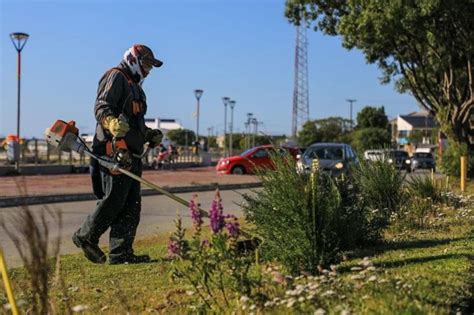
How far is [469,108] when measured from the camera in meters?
23.1

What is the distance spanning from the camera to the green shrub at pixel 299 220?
15.6 ft

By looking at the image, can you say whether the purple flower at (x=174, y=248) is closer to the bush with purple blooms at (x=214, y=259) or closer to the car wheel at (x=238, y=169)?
the bush with purple blooms at (x=214, y=259)

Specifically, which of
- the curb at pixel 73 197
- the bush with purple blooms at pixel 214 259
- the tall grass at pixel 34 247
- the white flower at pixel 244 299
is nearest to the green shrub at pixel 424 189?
the curb at pixel 73 197

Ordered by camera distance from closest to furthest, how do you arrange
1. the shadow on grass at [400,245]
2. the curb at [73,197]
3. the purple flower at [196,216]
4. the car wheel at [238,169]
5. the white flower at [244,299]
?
the white flower at [244,299] → the purple flower at [196,216] → the shadow on grass at [400,245] → the curb at [73,197] → the car wheel at [238,169]

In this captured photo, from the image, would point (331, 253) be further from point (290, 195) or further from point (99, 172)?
point (99, 172)

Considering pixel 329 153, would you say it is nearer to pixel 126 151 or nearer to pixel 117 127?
pixel 126 151

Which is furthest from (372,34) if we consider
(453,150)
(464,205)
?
(464,205)

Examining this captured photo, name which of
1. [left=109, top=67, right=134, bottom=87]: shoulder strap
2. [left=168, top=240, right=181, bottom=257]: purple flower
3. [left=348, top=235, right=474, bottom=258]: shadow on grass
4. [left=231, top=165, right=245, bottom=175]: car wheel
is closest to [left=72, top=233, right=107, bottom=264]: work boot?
[left=109, top=67, right=134, bottom=87]: shoulder strap

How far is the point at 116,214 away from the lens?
6164 millimetres

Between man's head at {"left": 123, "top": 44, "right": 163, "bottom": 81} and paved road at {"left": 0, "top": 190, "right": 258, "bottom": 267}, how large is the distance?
160 centimetres

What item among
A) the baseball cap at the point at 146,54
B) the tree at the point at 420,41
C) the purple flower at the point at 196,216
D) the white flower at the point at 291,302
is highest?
the tree at the point at 420,41

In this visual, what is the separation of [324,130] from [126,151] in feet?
299

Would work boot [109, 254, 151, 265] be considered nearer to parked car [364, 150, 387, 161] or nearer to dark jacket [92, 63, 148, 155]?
dark jacket [92, 63, 148, 155]

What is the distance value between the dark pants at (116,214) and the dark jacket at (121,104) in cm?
25
